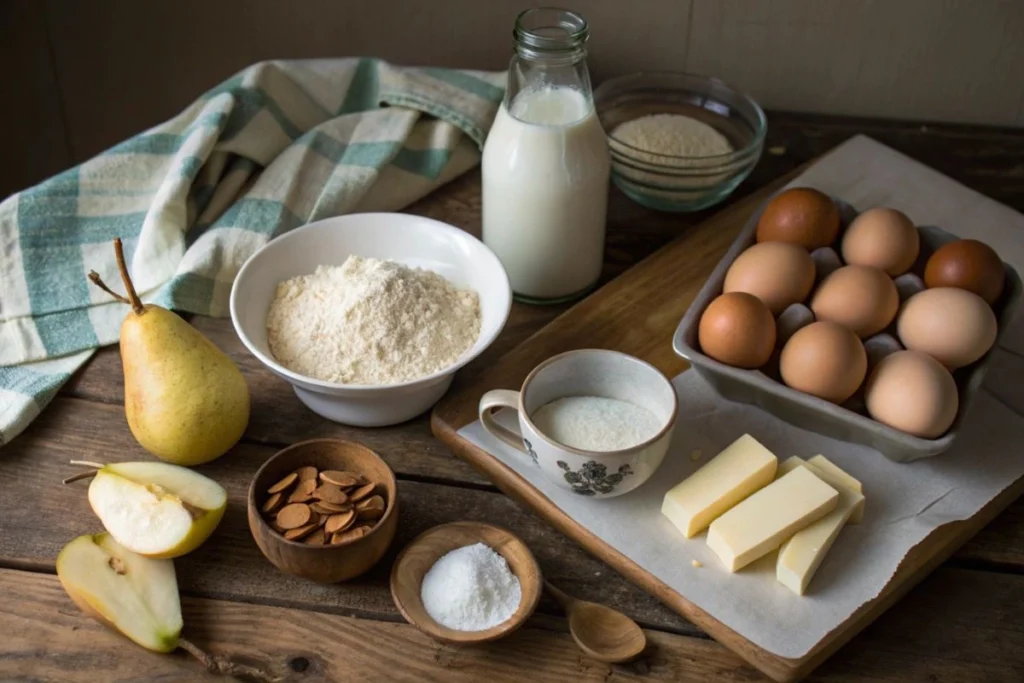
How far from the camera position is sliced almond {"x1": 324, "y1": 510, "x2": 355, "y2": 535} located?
0.98 m

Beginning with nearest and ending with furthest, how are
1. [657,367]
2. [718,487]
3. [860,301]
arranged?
[718,487] < [860,301] < [657,367]

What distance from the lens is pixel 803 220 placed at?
124 centimetres

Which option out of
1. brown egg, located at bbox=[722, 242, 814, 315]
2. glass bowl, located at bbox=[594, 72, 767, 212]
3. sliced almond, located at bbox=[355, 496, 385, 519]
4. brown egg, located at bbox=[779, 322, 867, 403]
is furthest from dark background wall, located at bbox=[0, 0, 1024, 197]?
sliced almond, located at bbox=[355, 496, 385, 519]

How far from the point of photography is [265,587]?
39.8 inches

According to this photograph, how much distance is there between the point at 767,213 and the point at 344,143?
63cm

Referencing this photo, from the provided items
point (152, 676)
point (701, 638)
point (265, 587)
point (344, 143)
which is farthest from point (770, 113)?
point (152, 676)

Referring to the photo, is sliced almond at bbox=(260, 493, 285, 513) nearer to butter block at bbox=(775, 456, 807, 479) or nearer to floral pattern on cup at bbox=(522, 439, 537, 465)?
floral pattern on cup at bbox=(522, 439, 537, 465)

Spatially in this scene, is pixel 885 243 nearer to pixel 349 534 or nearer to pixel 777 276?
pixel 777 276

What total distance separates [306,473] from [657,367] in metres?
0.44

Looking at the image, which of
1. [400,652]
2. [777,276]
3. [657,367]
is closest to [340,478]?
[400,652]

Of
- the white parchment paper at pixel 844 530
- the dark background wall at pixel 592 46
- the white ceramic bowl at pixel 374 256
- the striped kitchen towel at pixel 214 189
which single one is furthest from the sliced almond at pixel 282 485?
the dark background wall at pixel 592 46

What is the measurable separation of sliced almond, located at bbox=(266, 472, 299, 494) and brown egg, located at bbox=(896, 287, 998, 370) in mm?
676

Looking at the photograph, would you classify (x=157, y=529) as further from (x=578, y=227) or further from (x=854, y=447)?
(x=854, y=447)

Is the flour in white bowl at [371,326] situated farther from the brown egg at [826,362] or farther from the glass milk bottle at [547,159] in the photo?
the brown egg at [826,362]
